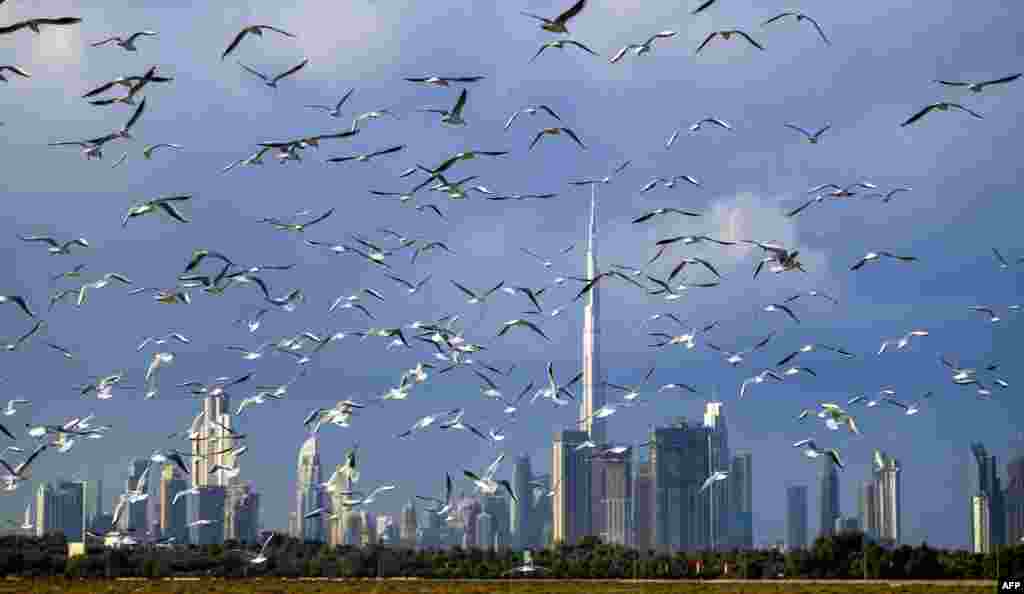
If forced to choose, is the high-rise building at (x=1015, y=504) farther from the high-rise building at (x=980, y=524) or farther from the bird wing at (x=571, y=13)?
the bird wing at (x=571, y=13)

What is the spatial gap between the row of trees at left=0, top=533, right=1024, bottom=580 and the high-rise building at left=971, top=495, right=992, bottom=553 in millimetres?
1203

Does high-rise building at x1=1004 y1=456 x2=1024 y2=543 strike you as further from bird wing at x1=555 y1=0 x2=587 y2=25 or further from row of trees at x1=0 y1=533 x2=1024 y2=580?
bird wing at x1=555 y1=0 x2=587 y2=25

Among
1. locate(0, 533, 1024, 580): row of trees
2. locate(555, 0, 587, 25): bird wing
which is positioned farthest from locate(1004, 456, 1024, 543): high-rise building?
locate(555, 0, 587, 25): bird wing

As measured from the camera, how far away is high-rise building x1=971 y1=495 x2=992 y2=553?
413 feet

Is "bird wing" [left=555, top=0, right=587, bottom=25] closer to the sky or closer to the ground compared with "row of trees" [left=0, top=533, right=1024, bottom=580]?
closer to the sky

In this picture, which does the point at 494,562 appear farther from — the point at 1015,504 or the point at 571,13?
the point at 571,13

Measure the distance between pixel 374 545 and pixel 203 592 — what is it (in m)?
60.0

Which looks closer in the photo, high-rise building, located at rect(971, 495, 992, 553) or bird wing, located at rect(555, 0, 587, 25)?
bird wing, located at rect(555, 0, 587, 25)

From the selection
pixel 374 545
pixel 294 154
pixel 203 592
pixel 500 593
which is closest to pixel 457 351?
pixel 294 154

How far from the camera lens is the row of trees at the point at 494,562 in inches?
5192

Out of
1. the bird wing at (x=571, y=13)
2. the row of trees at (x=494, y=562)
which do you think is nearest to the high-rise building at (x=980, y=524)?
the row of trees at (x=494, y=562)

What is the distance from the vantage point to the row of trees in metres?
132

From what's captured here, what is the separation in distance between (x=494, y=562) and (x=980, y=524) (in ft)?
155

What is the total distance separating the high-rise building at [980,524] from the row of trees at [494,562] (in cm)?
120
